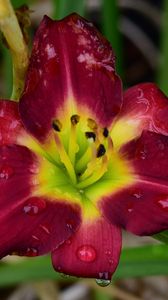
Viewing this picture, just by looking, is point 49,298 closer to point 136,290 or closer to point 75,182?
point 136,290

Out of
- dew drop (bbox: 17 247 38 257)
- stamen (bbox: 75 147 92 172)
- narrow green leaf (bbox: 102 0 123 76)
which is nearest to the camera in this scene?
dew drop (bbox: 17 247 38 257)

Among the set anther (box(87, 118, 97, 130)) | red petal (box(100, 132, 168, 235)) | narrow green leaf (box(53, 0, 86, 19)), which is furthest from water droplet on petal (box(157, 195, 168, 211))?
narrow green leaf (box(53, 0, 86, 19))

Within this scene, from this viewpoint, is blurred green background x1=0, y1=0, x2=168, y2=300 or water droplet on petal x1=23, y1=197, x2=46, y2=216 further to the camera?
blurred green background x1=0, y1=0, x2=168, y2=300

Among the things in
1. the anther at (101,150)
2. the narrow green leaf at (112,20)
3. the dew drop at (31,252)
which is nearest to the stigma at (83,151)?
the anther at (101,150)

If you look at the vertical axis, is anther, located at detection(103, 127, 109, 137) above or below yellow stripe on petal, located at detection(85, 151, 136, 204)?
above

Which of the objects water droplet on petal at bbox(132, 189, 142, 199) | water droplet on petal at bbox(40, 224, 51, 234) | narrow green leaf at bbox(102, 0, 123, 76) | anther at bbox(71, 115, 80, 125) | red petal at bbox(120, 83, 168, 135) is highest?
red petal at bbox(120, 83, 168, 135)

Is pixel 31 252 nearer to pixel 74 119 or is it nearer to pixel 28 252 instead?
pixel 28 252

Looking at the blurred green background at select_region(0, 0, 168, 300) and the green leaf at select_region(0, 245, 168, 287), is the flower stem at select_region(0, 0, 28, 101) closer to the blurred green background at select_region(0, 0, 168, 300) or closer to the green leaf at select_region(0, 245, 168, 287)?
the blurred green background at select_region(0, 0, 168, 300)

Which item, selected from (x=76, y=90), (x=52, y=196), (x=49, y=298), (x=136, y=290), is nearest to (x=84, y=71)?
(x=76, y=90)
